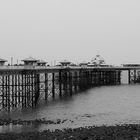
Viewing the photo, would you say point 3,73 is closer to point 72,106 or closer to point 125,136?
point 72,106

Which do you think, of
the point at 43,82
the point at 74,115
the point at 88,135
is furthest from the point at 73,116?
the point at 43,82

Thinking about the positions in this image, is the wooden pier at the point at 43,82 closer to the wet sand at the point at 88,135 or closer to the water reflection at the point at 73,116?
the water reflection at the point at 73,116

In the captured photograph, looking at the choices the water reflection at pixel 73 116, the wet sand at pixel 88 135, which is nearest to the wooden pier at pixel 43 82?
the water reflection at pixel 73 116

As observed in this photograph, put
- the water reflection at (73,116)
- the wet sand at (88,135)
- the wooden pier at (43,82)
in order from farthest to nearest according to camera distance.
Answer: the wooden pier at (43,82) → the water reflection at (73,116) → the wet sand at (88,135)

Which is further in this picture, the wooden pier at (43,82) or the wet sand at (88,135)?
the wooden pier at (43,82)

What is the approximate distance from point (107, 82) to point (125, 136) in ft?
282

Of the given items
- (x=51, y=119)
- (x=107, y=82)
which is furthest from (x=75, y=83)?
(x=51, y=119)

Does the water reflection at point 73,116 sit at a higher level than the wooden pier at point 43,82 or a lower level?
lower

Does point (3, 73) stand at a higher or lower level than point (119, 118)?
higher

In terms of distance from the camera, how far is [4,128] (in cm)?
3189

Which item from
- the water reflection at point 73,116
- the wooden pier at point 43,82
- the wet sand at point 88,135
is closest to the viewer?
the wet sand at point 88,135

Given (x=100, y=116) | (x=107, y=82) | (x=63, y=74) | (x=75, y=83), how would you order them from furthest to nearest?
(x=107, y=82), (x=75, y=83), (x=63, y=74), (x=100, y=116)

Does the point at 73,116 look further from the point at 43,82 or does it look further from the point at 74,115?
the point at 43,82

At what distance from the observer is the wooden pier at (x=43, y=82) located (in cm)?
4612
